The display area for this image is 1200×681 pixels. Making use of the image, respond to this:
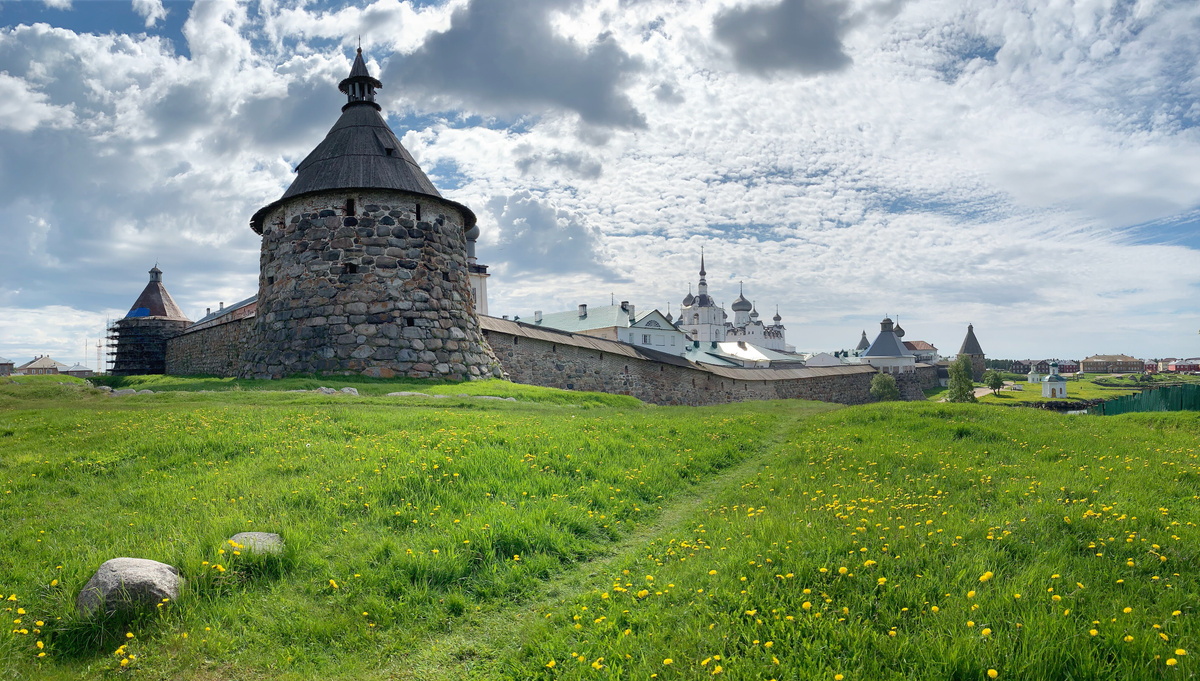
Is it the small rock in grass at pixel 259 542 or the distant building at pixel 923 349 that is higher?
the distant building at pixel 923 349

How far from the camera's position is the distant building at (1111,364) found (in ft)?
398

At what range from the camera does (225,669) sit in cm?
411

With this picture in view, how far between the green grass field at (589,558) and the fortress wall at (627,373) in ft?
53.6

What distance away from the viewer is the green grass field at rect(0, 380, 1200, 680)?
3717 millimetres

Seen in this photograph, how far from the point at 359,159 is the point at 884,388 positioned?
1853 inches

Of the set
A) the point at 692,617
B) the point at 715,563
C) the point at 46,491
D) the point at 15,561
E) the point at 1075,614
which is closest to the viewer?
the point at 1075,614

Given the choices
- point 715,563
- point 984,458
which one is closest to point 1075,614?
point 715,563

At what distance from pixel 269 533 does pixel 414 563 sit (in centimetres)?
153

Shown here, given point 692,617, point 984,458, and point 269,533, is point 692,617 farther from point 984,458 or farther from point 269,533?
point 984,458

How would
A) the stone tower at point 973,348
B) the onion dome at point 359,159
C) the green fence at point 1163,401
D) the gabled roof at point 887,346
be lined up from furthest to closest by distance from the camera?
the stone tower at point 973,348, the gabled roof at point 887,346, the green fence at point 1163,401, the onion dome at point 359,159

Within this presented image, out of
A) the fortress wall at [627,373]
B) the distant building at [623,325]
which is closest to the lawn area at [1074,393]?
the distant building at [623,325]

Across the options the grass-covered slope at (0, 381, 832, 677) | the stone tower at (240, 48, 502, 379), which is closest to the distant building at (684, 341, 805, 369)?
the stone tower at (240, 48, 502, 379)

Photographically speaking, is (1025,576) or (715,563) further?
(715,563)

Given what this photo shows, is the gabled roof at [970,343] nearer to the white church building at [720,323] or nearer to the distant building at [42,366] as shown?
the white church building at [720,323]
